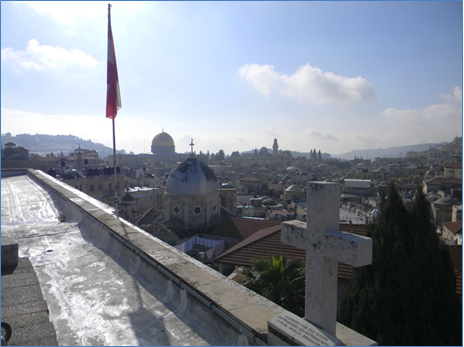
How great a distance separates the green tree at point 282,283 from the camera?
6113 mm

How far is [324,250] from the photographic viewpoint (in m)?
1.99

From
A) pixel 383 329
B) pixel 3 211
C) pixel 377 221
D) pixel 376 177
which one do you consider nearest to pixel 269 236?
pixel 377 221

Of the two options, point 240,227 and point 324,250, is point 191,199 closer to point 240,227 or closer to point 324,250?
point 240,227

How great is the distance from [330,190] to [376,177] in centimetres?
7309

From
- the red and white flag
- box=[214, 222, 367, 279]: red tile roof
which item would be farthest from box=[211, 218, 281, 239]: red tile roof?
the red and white flag

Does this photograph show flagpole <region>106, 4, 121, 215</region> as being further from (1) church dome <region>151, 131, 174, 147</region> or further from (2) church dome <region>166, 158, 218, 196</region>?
(1) church dome <region>151, 131, 174, 147</region>

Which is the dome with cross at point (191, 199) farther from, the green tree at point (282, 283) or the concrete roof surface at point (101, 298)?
the concrete roof surface at point (101, 298)

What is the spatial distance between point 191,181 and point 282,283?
11903 millimetres

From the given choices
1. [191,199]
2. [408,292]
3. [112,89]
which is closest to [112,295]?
[112,89]

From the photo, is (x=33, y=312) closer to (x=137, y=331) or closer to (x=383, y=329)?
(x=137, y=331)

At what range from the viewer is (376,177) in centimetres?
6969

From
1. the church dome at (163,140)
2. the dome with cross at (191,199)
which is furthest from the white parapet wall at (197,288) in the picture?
the church dome at (163,140)

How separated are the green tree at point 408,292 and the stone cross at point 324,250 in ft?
20.3

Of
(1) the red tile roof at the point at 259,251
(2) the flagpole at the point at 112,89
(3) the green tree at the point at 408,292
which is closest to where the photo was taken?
(2) the flagpole at the point at 112,89
